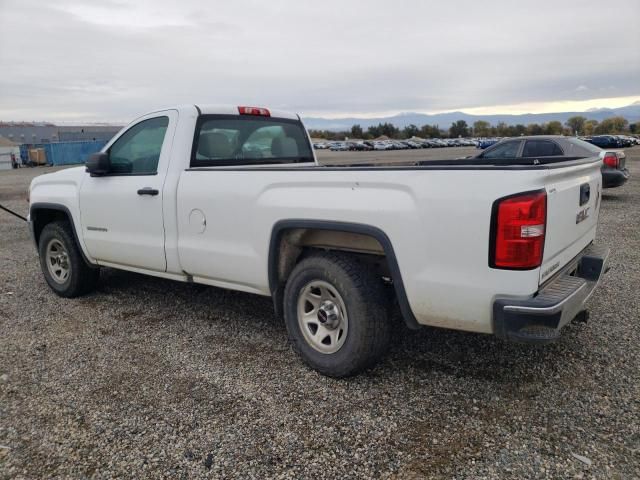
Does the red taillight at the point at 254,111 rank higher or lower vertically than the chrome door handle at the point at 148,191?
higher

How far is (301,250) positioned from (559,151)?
338 inches

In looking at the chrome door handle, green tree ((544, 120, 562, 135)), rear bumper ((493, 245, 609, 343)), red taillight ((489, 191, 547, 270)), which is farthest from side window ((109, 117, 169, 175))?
green tree ((544, 120, 562, 135))

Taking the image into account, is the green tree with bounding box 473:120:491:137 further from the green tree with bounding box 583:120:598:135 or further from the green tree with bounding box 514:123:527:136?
the green tree with bounding box 583:120:598:135

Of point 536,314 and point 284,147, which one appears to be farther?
point 284,147

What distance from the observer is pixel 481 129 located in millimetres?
107875

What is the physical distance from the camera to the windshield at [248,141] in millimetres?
4520

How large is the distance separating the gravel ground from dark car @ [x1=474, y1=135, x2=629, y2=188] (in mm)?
6394

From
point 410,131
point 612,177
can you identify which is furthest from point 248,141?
point 410,131

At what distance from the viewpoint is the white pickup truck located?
109 inches

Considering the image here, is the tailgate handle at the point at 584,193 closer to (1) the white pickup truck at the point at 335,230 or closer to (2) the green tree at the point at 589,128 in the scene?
(1) the white pickup truck at the point at 335,230

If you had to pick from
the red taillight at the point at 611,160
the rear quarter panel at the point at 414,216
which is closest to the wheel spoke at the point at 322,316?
the rear quarter panel at the point at 414,216

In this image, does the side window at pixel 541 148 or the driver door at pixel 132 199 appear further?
the side window at pixel 541 148

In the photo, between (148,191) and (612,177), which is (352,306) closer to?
(148,191)

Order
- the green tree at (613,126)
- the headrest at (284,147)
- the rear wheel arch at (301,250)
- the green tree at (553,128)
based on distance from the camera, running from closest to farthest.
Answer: the rear wheel arch at (301,250)
the headrest at (284,147)
the green tree at (553,128)
the green tree at (613,126)
